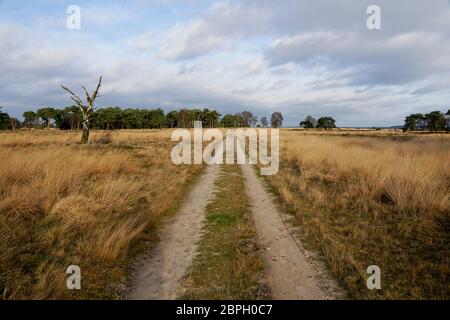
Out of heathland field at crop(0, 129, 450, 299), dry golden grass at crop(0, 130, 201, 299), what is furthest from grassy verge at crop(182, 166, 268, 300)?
dry golden grass at crop(0, 130, 201, 299)

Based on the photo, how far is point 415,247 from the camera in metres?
5.62

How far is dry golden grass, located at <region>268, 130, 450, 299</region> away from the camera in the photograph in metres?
4.54

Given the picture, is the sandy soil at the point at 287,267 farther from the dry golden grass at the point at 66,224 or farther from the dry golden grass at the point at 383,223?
the dry golden grass at the point at 66,224

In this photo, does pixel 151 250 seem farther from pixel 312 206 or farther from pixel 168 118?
pixel 168 118

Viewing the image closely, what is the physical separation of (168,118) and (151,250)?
110 metres

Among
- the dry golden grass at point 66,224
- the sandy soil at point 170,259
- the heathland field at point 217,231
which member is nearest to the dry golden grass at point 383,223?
the heathland field at point 217,231

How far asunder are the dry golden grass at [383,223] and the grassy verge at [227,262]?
4.36 ft

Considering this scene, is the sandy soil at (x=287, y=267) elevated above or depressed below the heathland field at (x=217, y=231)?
below

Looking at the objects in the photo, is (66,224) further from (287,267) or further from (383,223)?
(383,223)

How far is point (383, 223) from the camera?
694 centimetres

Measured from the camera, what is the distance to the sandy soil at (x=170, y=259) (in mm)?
4270
